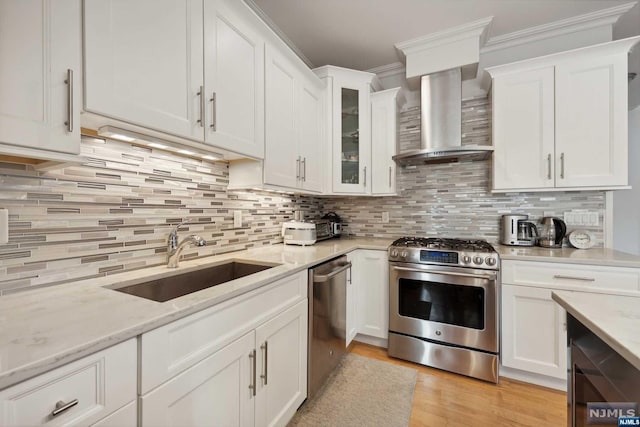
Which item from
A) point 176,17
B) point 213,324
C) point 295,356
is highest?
point 176,17

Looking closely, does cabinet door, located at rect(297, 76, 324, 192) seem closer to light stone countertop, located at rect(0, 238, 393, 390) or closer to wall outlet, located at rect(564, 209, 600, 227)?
light stone countertop, located at rect(0, 238, 393, 390)

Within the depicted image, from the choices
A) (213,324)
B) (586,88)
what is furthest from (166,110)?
(586,88)

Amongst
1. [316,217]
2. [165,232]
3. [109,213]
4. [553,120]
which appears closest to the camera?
[109,213]

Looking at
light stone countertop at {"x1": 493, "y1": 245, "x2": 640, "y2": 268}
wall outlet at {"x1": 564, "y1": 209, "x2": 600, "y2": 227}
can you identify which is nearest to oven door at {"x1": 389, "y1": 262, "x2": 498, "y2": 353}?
light stone countertop at {"x1": 493, "y1": 245, "x2": 640, "y2": 268}

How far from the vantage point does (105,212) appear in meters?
1.18

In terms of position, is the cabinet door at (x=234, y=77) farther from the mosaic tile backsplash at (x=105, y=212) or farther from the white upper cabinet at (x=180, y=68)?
the mosaic tile backsplash at (x=105, y=212)

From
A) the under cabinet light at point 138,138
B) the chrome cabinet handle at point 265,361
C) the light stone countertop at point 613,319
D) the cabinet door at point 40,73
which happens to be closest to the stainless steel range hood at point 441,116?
the light stone countertop at point 613,319

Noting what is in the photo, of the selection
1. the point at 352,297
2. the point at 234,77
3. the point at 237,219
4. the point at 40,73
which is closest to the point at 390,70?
the point at 234,77

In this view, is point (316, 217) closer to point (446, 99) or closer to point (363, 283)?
point (363, 283)

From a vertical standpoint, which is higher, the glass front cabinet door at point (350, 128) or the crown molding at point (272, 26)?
the crown molding at point (272, 26)

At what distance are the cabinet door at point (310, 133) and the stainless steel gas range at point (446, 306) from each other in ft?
2.89

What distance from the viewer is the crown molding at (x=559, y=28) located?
6.43ft

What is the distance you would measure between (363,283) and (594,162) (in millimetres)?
1915

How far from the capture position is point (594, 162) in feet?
6.20
